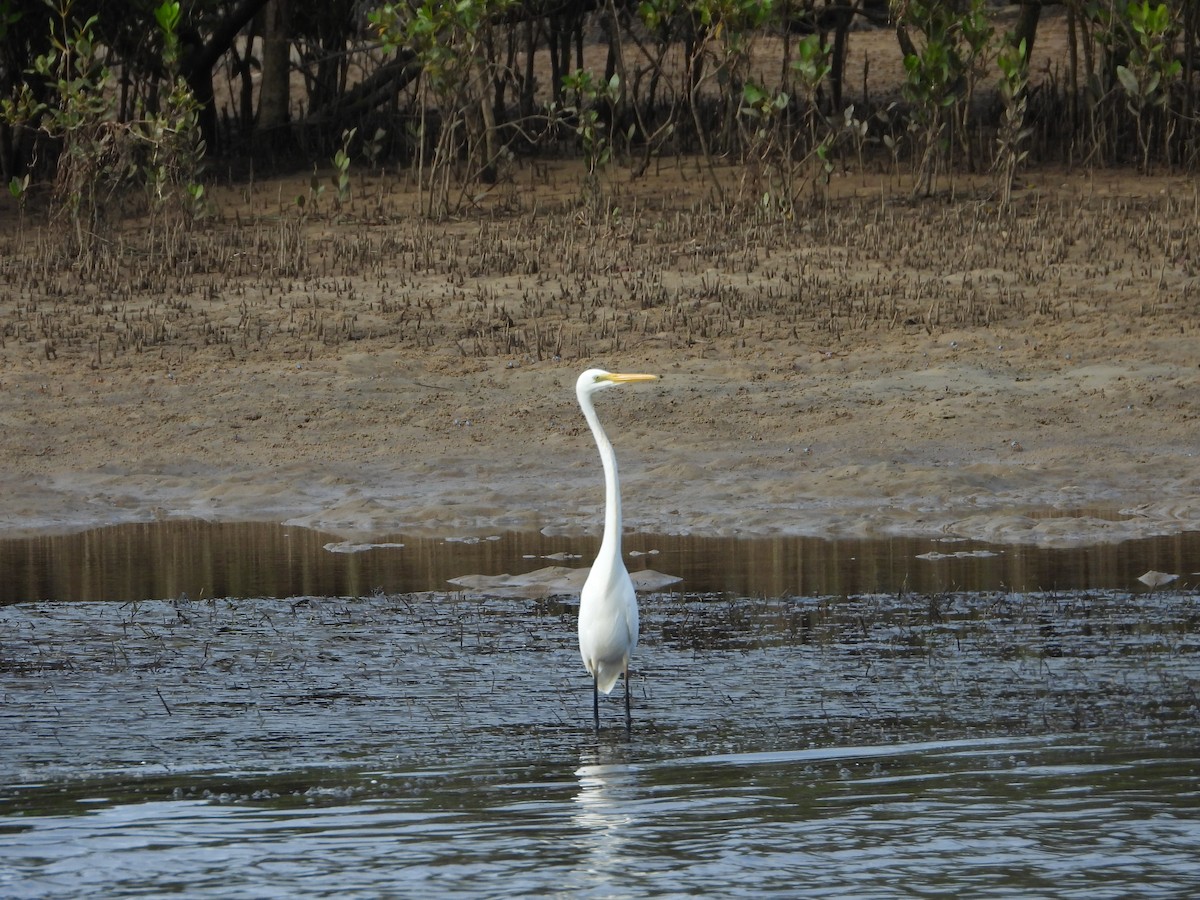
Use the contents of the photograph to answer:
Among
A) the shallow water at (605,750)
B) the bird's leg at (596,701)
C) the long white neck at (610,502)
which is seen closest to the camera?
the shallow water at (605,750)

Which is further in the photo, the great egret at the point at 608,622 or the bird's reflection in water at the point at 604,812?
the great egret at the point at 608,622

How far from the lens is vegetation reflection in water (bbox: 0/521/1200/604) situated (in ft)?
29.0

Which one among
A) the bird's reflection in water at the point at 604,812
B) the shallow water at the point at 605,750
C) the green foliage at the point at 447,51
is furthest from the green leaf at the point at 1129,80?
the bird's reflection in water at the point at 604,812

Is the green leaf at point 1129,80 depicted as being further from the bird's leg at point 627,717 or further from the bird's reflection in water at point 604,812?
the bird's reflection in water at point 604,812

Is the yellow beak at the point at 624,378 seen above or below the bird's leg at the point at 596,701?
above

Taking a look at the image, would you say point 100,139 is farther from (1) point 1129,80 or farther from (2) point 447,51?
(1) point 1129,80

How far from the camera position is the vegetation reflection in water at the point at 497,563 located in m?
8.84

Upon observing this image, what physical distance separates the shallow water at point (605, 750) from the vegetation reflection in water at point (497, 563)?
0.45m

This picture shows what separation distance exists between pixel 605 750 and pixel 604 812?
78 cm

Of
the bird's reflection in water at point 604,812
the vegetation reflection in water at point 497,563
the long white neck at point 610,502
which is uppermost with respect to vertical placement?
the long white neck at point 610,502

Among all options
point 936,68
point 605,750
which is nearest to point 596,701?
point 605,750

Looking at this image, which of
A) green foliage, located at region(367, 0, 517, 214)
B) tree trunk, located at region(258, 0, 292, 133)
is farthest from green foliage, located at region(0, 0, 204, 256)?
tree trunk, located at region(258, 0, 292, 133)

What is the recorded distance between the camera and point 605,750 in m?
6.12

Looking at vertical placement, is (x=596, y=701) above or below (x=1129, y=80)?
below
